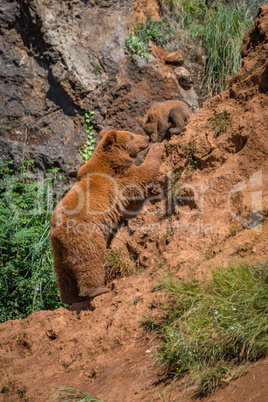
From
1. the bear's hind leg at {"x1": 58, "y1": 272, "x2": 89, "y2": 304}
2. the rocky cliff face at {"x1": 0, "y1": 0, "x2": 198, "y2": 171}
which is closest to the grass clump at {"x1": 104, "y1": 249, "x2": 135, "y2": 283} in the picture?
the bear's hind leg at {"x1": 58, "y1": 272, "x2": 89, "y2": 304}

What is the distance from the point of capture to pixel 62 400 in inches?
161

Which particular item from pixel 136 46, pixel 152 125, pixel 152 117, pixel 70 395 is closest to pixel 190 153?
pixel 152 125

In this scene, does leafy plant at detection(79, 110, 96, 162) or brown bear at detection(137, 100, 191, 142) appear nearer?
brown bear at detection(137, 100, 191, 142)

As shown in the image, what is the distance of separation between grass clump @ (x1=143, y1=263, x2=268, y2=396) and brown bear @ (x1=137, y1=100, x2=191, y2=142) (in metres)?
3.01

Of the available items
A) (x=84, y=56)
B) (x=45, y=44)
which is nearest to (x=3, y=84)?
(x=45, y=44)

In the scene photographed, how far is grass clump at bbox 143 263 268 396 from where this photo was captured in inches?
132

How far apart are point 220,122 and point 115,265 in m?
2.51

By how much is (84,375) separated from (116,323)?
25.7 inches

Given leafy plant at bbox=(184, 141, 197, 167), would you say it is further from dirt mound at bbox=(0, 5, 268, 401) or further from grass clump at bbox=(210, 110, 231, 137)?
grass clump at bbox=(210, 110, 231, 137)

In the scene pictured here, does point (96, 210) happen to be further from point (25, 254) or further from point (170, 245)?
point (25, 254)

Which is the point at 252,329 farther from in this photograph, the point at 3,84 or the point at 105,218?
the point at 3,84

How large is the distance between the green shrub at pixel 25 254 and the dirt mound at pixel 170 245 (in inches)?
80.3

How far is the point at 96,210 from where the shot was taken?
6.05 m

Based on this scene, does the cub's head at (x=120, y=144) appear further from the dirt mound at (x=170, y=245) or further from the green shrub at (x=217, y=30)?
the green shrub at (x=217, y=30)
